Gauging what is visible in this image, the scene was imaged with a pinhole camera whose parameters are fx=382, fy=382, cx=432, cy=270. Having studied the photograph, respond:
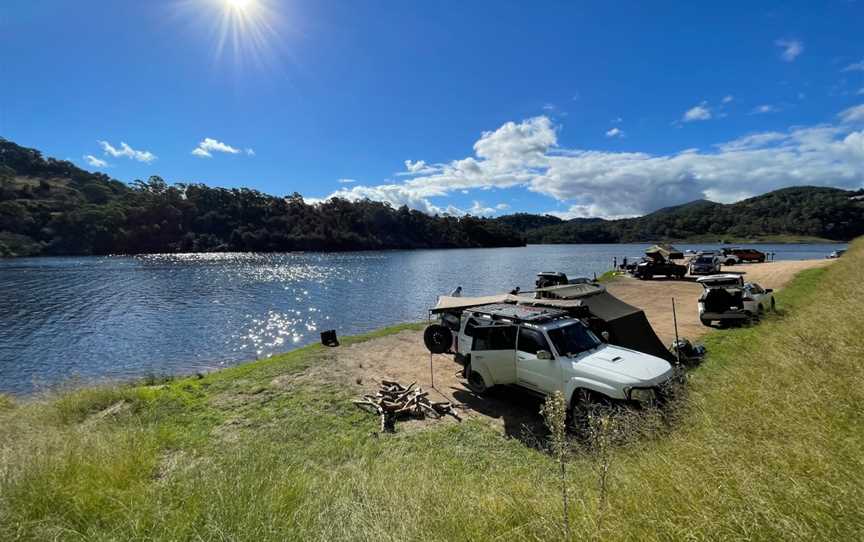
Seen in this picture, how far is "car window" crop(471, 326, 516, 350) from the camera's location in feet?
32.2

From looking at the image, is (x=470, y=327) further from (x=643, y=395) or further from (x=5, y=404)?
(x=5, y=404)

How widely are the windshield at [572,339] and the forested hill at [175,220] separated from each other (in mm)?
148266

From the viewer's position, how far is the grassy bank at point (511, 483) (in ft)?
10.8

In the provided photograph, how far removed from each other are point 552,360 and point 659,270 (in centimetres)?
3591

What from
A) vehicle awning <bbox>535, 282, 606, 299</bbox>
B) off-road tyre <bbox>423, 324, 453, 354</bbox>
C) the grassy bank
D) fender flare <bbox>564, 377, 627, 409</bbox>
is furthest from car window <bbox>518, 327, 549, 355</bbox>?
off-road tyre <bbox>423, 324, 453, 354</bbox>

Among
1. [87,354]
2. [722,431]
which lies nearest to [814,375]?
[722,431]

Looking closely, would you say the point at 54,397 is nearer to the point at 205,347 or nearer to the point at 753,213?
the point at 205,347

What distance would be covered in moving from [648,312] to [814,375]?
57.0 feet

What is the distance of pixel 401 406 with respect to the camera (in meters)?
10.0

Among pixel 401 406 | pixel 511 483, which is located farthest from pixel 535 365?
pixel 511 483

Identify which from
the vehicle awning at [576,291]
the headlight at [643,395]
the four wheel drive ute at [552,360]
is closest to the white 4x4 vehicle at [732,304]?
the vehicle awning at [576,291]

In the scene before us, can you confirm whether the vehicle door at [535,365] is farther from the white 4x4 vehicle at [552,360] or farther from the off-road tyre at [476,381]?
the off-road tyre at [476,381]

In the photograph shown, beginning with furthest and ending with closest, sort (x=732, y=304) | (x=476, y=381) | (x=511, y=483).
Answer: (x=732, y=304), (x=476, y=381), (x=511, y=483)

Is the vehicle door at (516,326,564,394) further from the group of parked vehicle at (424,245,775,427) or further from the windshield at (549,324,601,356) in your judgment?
the windshield at (549,324,601,356)
